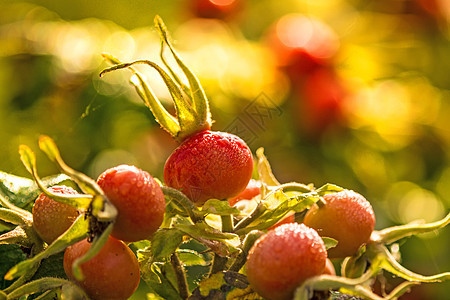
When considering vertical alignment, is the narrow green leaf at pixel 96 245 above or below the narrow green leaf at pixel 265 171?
above

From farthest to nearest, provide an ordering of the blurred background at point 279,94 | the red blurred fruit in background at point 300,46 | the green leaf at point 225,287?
the red blurred fruit in background at point 300,46
the blurred background at point 279,94
the green leaf at point 225,287

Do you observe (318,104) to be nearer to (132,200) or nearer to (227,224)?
(227,224)

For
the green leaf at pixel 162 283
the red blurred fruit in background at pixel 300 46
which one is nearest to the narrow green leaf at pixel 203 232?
the green leaf at pixel 162 283

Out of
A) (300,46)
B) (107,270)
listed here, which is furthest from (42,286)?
(300,46)

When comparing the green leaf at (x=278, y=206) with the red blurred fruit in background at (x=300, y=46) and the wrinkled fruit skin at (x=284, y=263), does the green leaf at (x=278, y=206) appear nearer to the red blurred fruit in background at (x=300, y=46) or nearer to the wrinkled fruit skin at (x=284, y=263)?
the wrinkled fruit skin at (x=284, y=263)

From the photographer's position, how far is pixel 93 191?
2.70 feet

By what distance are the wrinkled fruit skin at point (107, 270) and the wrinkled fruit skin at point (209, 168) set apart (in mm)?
134

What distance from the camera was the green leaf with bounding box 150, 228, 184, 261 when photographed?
892 mm

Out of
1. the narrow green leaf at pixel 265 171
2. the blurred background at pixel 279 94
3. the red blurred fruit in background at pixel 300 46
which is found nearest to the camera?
the narrow green leaf at pixel 265 171

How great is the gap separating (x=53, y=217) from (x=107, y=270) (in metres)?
0.12

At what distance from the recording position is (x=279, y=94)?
2.77 meters

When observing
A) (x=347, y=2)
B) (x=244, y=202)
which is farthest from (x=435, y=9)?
(x=244, y=202)

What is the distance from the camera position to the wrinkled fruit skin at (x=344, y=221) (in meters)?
1.01

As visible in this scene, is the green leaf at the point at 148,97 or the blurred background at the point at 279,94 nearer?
the green leaf at the point at 148,97
